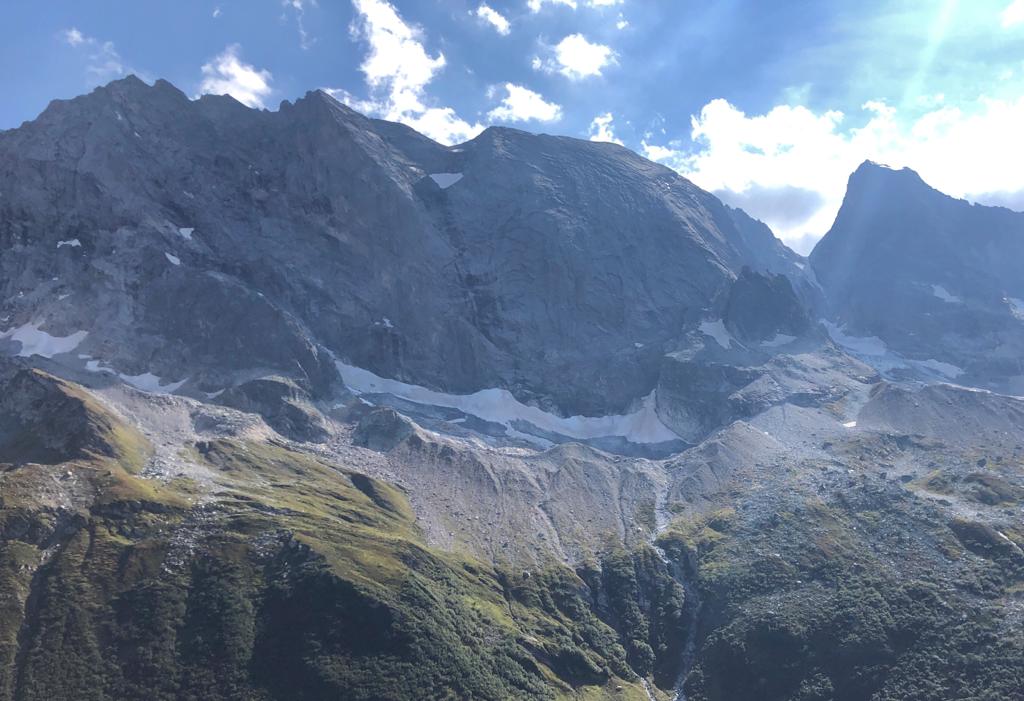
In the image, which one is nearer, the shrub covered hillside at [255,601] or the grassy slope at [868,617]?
the shrub covered hillside at [255,601]

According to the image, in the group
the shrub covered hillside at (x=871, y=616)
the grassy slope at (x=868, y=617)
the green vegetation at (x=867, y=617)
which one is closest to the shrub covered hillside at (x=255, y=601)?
the green vegetation at (x=867, y=617)

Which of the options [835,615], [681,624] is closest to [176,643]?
[681,624]

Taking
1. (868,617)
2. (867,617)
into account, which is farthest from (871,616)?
(867,617)

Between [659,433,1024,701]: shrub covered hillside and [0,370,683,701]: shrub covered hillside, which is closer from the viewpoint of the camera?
[0,370,683,701]: shrub covered hillside

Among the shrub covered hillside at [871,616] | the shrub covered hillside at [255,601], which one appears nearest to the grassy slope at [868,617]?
the shrub covered hillside at [871,616]

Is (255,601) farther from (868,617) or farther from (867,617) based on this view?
(868,617)

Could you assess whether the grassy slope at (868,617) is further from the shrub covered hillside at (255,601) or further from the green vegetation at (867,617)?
the shrub covered hillside at (255,601)

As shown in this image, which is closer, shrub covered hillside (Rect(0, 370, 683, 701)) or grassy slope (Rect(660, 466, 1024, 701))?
shrub covered hillside (Rect(0, 370, 683, 701))

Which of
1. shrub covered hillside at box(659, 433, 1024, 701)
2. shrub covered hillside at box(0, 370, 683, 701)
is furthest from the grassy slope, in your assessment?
shrub covered hillside at box(0, 370, 683, 701)

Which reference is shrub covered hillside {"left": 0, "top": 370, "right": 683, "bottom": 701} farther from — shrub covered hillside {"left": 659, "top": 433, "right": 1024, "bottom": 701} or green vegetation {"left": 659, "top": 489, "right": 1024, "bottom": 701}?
shrub covered hillside {"left": 659, "top": 433, "right": 1024, "bottom": 701}

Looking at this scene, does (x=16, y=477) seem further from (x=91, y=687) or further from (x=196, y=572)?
(x=91, y=687)
